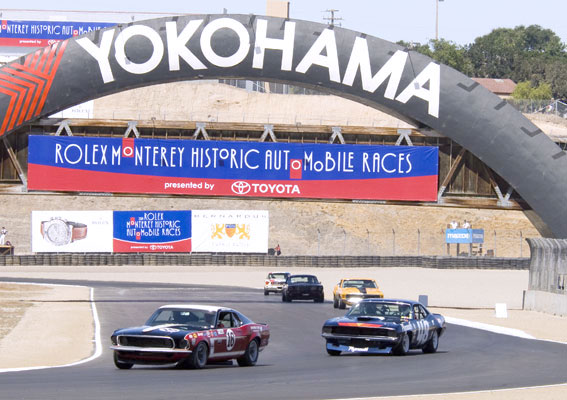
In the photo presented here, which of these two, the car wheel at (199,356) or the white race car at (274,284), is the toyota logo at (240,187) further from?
the white race car at (274,284)

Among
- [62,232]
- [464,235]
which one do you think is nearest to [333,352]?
[62,232]

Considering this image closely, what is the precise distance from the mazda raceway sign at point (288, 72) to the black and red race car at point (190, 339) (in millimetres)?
7729

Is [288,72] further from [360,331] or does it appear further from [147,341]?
[147,341]

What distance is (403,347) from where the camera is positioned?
20.1 m

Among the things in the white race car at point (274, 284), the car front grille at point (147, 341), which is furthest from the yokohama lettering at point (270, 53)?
the white race car at point (274, 284)

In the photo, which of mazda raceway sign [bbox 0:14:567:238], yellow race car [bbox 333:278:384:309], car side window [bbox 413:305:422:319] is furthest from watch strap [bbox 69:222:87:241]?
car side window [bbox 413:305:422:319]

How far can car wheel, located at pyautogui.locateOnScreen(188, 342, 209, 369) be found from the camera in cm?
1678

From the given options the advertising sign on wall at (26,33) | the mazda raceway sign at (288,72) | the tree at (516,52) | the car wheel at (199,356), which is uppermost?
the tree at (516,52)

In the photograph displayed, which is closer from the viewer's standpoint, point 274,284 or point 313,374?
point 313,374

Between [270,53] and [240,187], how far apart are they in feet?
13.2

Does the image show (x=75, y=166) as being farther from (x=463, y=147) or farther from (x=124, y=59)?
(x=463, y=147)

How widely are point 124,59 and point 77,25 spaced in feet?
254

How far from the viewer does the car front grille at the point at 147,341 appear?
54.4 feet

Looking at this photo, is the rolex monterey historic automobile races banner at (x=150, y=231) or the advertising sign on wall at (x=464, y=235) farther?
the advertising sign on wall at (x=464, y=235)
